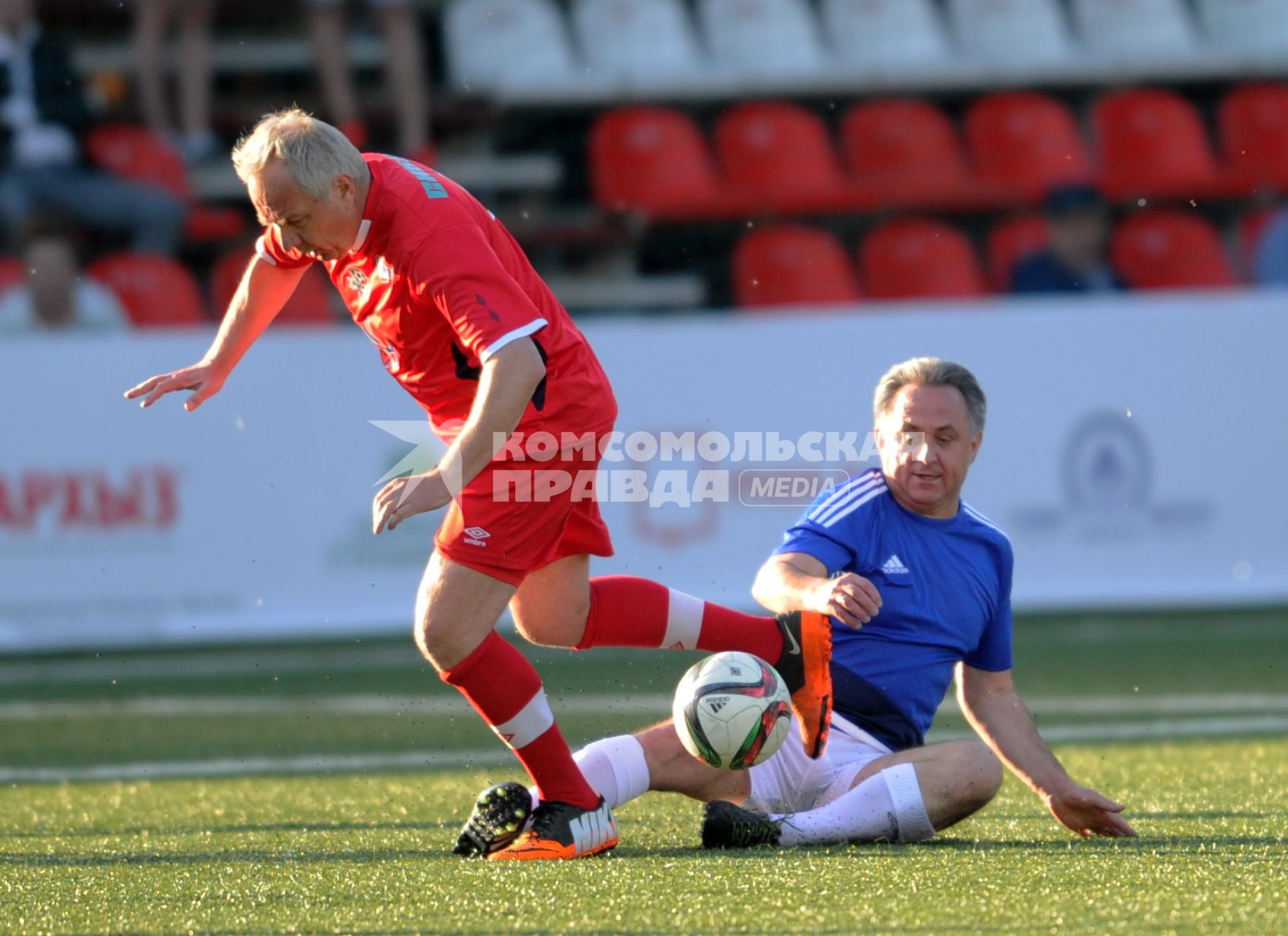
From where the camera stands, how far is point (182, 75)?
33.9ft

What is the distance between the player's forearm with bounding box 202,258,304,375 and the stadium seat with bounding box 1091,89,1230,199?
8.05 meters

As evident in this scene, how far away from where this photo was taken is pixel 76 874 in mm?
3584

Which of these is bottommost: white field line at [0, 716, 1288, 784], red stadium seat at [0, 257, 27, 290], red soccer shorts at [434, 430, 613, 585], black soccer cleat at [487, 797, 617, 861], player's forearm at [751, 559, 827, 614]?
white field line at [0, 716, 1288, 784]

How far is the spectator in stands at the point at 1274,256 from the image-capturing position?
33.0 feet

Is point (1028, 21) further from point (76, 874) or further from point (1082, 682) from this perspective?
point (76, 874)

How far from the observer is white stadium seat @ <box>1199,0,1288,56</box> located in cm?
1239

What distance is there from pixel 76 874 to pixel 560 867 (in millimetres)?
1030

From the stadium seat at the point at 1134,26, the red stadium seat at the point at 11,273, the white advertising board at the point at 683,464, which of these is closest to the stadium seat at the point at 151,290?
the red stadium seat at the point at 11,273

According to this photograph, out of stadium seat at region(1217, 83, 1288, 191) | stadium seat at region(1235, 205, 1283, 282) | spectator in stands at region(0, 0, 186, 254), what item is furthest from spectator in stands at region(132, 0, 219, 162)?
stadium seat at region(1217, 83, 1288, 191)

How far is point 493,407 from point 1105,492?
566 centimetres

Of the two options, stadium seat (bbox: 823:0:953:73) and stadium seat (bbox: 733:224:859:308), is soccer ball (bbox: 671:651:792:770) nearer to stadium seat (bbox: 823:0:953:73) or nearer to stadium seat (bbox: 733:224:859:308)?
stadium seat (bbox: 733:224:859:308)

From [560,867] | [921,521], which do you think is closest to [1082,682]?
[921,521]

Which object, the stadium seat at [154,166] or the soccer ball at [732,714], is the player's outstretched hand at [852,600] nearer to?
the soccer ball at [732,714]

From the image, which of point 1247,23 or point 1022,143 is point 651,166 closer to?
point 1022,143
